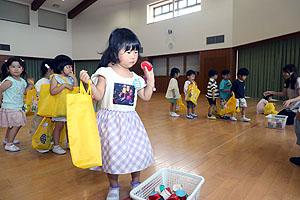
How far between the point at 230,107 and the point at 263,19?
4.98 metres

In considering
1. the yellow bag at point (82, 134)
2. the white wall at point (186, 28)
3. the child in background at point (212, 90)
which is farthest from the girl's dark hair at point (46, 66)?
the white wall at point (186, 28)

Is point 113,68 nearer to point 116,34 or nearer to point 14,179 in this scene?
point 116,34

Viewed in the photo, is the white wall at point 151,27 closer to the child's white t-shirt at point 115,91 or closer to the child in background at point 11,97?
the child in background at point 11,97

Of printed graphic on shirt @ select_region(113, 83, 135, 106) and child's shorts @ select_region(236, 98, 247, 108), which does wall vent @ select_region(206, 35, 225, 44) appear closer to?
child's shorts @ select_region(236, 98, 247, 108)

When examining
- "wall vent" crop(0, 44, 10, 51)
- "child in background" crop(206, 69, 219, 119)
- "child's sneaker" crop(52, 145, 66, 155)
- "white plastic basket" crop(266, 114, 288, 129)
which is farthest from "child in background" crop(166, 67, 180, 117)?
"wall vent" crop(0, 44, 10, 51)

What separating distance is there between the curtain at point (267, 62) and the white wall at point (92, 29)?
7944 mm

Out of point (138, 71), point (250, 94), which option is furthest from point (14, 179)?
point (138, 71)

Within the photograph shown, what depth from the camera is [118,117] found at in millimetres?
1267

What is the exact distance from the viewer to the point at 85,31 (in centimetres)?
1330

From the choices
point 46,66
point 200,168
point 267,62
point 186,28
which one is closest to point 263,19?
point 267,62

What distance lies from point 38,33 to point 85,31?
273 centimetres

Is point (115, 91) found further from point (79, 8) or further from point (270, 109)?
point (79, 8)

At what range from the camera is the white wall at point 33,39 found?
35.3 feet

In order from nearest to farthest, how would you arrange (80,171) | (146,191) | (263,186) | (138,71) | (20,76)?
(146,191) < (263,186) < (80,171) < (20,76) < (138,71)
